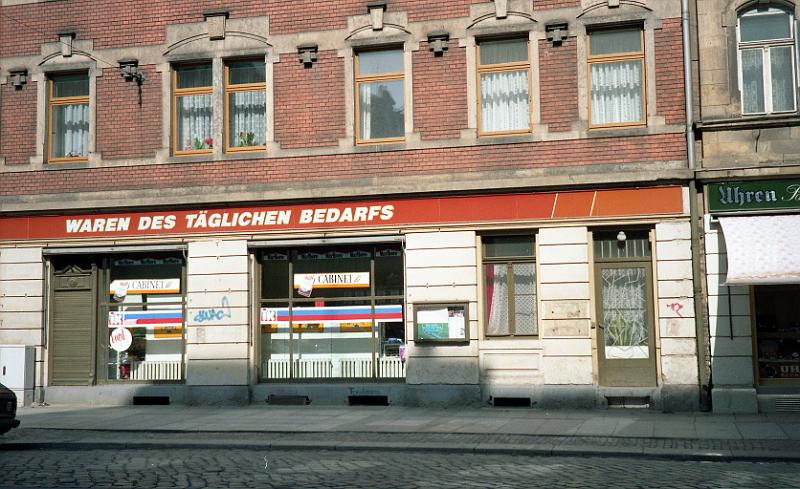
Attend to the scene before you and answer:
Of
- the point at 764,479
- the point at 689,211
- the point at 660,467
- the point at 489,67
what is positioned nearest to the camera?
the point at 764,479

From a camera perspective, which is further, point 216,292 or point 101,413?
point 216,292

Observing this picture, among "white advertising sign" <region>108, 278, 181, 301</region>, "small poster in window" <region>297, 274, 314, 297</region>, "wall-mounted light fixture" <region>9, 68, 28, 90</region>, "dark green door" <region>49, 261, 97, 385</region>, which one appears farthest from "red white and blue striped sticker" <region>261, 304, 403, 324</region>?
"wall-mounted light fixture" <region>9, 68, 28, 90</region>

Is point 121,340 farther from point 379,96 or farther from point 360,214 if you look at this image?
point 379,96

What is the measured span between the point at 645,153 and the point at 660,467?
7.35 meters

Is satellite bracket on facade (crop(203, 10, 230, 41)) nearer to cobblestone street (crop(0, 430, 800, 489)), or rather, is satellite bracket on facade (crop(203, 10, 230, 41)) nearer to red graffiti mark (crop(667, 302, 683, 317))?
cobblestone street (crop(0, 430, 800, 489))

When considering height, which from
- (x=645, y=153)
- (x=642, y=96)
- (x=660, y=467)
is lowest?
(x=660, y=467)

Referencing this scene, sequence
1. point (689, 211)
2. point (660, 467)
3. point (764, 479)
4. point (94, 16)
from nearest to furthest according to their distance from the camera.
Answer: point (764, 479), point (660, 467), point (689, 211), point (94, 16)

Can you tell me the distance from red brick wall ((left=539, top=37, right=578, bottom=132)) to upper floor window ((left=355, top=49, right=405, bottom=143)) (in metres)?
2.85

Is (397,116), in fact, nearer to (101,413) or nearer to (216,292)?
(216,292)

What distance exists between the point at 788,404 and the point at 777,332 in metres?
1.28

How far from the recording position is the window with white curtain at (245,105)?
61.6ft

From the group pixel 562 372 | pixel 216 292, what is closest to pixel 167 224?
pixel 216 292

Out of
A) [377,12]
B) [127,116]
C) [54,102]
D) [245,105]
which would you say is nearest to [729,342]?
[377,12]

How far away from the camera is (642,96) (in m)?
17.1
